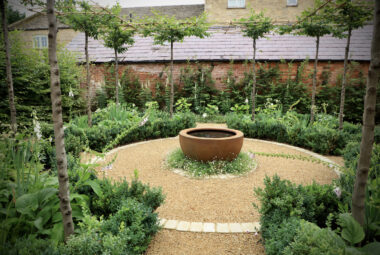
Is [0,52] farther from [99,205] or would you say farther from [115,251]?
[115,251]

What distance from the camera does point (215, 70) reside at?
37.9 ft

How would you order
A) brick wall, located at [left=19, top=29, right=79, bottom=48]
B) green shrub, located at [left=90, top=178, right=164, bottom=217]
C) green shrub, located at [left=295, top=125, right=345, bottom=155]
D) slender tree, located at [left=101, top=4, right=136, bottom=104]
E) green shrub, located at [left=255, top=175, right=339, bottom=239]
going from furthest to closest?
brick wall, located at [left=19, top=29, right=79, bottom=48], slender tree, located at [left=101, top=4, right=136, bottom=104], green shrub, located at [left=295, top=125, right=345, bottom=155], green shrub, located at [left=90, top=178, right=164, bottom=217], green shrub, located at [left=255, top=175, right=339, bottom=239]

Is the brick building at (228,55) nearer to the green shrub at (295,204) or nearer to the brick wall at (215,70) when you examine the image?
the brick wall at (215,70)

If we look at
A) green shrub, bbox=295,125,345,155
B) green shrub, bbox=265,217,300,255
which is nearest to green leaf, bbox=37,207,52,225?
green shrub, bbox=265,217,300,255

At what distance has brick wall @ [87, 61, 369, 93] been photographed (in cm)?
1079

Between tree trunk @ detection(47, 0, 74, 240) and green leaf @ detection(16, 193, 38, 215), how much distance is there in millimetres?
368

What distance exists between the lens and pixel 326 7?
19.7ft

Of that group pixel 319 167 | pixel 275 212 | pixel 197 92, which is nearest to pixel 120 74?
pixel 197 92

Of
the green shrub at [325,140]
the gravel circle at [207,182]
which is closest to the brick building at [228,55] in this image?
the green shrub at [325,140]

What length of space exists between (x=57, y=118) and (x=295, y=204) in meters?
2.32

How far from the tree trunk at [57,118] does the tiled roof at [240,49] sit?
33.1 feet

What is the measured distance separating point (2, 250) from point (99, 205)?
3.12 ft

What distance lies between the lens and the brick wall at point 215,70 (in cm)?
1079

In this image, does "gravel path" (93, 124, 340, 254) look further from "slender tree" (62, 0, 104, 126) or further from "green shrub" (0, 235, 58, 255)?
"slender tree" (62, 0, 104, 126)
